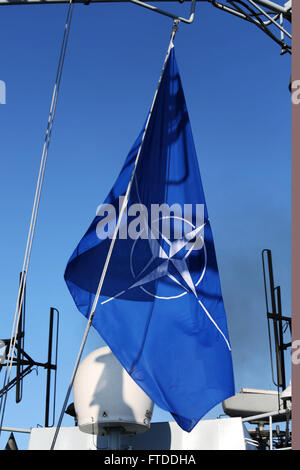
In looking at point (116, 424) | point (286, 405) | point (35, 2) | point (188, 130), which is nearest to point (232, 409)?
point (286, 405)

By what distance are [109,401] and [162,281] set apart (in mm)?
4771

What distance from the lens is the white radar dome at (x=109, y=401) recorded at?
14.4 m

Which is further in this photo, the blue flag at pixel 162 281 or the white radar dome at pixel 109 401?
the white radar dome at pixel 109 401

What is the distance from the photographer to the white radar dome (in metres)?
14.4

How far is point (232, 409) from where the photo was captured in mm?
17016

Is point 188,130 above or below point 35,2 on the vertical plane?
below

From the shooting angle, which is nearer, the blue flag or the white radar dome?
the blue flag

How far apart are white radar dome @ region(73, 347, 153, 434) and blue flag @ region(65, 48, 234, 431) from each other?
13.9 ft

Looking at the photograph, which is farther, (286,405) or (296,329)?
(286,405)

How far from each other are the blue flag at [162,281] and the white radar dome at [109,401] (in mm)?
4251

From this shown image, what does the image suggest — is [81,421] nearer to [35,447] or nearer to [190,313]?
[35,447]
